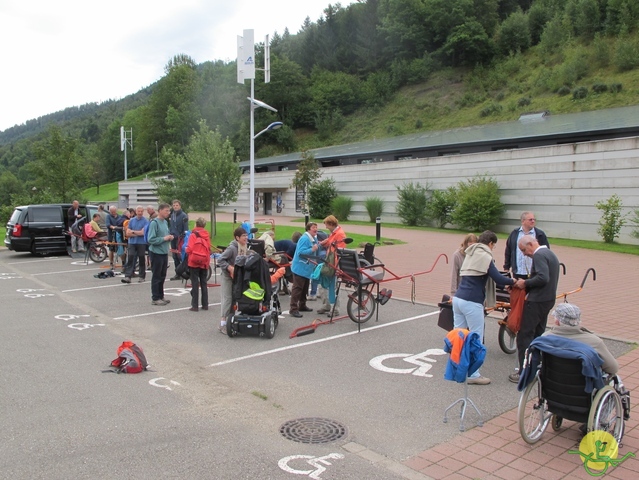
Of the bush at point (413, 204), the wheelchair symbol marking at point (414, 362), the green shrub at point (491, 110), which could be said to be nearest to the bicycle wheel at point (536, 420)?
the wheelchair symbol marking at point (414, 362)

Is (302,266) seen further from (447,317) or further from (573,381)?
(573,381)

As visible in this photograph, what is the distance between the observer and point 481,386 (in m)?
6.25

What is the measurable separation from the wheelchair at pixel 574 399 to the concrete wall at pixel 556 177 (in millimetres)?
22080

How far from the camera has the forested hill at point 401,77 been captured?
66562 mm

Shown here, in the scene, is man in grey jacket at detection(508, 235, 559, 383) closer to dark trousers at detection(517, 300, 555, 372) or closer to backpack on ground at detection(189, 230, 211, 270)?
dark trousers at detection(517, 300, 555, 372)

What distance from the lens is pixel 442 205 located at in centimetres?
3173

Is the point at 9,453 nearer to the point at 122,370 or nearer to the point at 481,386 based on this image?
the point at 122,370

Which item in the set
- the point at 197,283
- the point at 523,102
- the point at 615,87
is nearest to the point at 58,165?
the point at 197,283

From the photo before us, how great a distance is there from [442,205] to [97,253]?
66.9 ft

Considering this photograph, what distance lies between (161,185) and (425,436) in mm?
24802

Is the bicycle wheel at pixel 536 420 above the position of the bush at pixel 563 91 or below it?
below

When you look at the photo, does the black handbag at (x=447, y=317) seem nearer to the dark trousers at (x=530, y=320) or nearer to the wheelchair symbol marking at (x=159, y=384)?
the dark trousers at (x=530, y=320)

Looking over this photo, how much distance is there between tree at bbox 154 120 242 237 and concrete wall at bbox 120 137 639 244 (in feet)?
47.4

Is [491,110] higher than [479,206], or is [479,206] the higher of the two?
[491,110]
